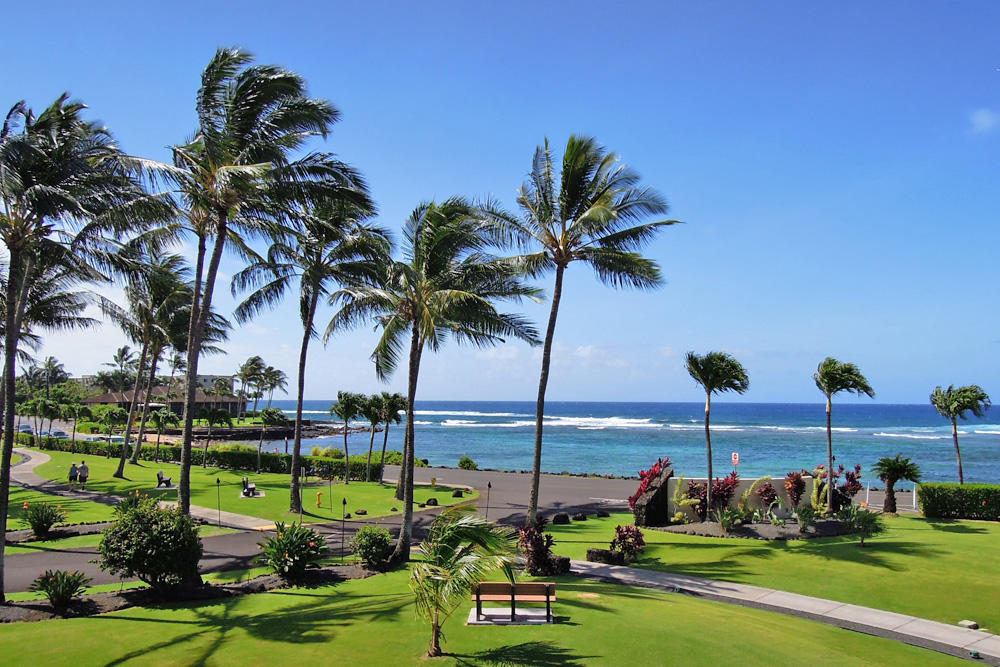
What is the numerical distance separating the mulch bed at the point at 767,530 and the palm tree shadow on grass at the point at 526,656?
12638 mm

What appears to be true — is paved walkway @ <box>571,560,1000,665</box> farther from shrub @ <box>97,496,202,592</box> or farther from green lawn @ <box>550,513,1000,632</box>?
shrub @ <box>97,496,202,592</box>

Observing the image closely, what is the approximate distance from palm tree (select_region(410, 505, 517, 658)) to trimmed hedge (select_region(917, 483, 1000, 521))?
20055mm

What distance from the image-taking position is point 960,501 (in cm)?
2214

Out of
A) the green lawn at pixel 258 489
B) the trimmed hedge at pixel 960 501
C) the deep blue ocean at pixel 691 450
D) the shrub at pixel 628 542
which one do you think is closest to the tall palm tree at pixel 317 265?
the green lawn at pixel 258 489

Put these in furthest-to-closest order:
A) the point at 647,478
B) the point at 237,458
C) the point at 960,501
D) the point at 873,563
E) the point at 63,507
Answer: the point at 237,458 < the point at 63,507 < the point at 647,478 < the point at 960,501 < the point at 873,563

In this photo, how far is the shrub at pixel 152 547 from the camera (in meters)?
11.6

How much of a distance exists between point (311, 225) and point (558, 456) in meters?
54.9

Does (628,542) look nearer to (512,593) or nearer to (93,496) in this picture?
(512,593)

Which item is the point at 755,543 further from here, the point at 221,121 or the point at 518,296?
the point at 221,121

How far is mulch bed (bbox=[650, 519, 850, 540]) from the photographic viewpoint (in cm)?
1900

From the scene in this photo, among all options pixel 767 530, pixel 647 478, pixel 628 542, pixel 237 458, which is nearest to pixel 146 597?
pixel 628 542

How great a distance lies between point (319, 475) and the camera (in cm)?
3759

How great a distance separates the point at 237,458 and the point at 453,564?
3729 centimetres

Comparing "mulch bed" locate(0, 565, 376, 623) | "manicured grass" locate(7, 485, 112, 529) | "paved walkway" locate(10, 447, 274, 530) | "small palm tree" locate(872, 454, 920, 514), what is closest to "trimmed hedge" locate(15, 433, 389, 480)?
"paved walkway" locate(10, 447, 274, 530)
